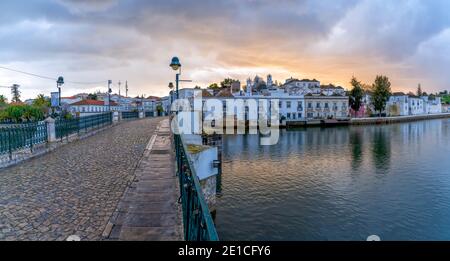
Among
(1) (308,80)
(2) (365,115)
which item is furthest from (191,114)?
(1) (308,80)

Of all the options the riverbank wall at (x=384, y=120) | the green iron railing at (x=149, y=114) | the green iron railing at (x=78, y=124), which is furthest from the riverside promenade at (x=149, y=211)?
the riverbank wall at (x=384, y=120)

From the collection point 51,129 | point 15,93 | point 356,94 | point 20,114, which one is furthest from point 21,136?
point 15,93

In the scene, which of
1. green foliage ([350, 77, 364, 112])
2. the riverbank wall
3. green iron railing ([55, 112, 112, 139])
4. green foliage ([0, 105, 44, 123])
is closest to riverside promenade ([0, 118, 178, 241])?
green iron railing ([55, 112, 112, 139])

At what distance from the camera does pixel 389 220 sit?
16.0 meters

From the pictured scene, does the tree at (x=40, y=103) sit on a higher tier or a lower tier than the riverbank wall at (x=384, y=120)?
higher

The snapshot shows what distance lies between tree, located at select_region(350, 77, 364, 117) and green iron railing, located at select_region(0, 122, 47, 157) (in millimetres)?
86265

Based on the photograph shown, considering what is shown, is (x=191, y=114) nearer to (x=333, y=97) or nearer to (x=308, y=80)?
(x=333, y=97)

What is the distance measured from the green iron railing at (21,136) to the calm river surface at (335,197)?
10059 millimetres

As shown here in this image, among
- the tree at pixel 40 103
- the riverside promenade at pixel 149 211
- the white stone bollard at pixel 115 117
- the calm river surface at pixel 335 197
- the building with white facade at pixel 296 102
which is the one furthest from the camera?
the building with white facade at pixel 296 102

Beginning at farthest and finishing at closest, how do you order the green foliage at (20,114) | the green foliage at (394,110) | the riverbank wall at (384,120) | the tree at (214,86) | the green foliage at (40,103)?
the green foliage at (394,110) < the tree at (214,86) < the riverbank wall at (384,120) < the green foliage at (40,103) < the green foliage at (20,114)

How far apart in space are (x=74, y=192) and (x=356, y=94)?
91.4m

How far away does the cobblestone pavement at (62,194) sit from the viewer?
18.3ft

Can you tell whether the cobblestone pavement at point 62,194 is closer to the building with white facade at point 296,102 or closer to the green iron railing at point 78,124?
the green iron railing at point 78,124
